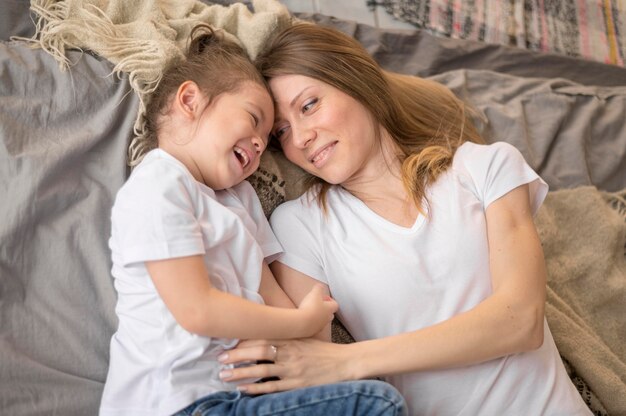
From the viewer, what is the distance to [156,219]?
3.71 feet

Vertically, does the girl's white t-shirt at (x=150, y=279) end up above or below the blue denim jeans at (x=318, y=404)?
above

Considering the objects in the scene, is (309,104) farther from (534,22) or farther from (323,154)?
(534,22)

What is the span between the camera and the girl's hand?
124 cm

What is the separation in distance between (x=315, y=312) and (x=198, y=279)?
240 millimetres

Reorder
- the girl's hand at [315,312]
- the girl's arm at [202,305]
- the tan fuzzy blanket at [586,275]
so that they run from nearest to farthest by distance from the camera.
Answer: the girl's arm at [202,305]
the girl's hand at [315,312]
the tan fuzzy blanket at [586,275]

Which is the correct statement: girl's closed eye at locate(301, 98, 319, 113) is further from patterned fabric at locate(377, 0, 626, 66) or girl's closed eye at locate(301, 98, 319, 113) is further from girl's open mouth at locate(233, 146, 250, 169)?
patterned fabric at locate(377, 0, 626, 66)

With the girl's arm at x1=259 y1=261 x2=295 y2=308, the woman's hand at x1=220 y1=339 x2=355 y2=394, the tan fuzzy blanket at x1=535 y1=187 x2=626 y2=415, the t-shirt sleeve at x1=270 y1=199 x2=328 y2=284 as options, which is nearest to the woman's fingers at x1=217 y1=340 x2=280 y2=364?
the woman's hand at x1=220 y1=339 x2=355 y2=394

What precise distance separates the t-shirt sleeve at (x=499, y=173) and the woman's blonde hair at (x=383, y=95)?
0.07 m

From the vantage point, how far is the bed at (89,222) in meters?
1.28

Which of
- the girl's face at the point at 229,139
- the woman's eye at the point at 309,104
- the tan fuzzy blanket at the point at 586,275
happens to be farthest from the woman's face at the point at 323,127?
the tan fuzzy blanket at the point at 586,275

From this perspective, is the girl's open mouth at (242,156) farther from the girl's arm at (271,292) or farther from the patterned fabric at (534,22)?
the patterned fabric at (534,22)

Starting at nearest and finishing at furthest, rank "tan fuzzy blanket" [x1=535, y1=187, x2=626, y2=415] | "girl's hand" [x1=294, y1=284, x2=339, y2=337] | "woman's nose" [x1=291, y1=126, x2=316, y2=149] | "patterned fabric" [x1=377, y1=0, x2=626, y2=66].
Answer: "girl's hand" [x1=294, y1=284, x2=339, y2=337] → "woman's nose" [x1=291, y1=126, x2=316, y2=149] → "tan fuzzy blanket" [x1=535, y1=187, x2=626, y2=415] → "patterned fabric" [x1=377, y1=0, x2=626, y2=66]

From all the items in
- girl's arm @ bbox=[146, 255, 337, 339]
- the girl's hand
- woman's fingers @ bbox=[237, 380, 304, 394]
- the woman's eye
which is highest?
the woman's eye

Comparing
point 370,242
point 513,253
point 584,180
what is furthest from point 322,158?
point 584,180
